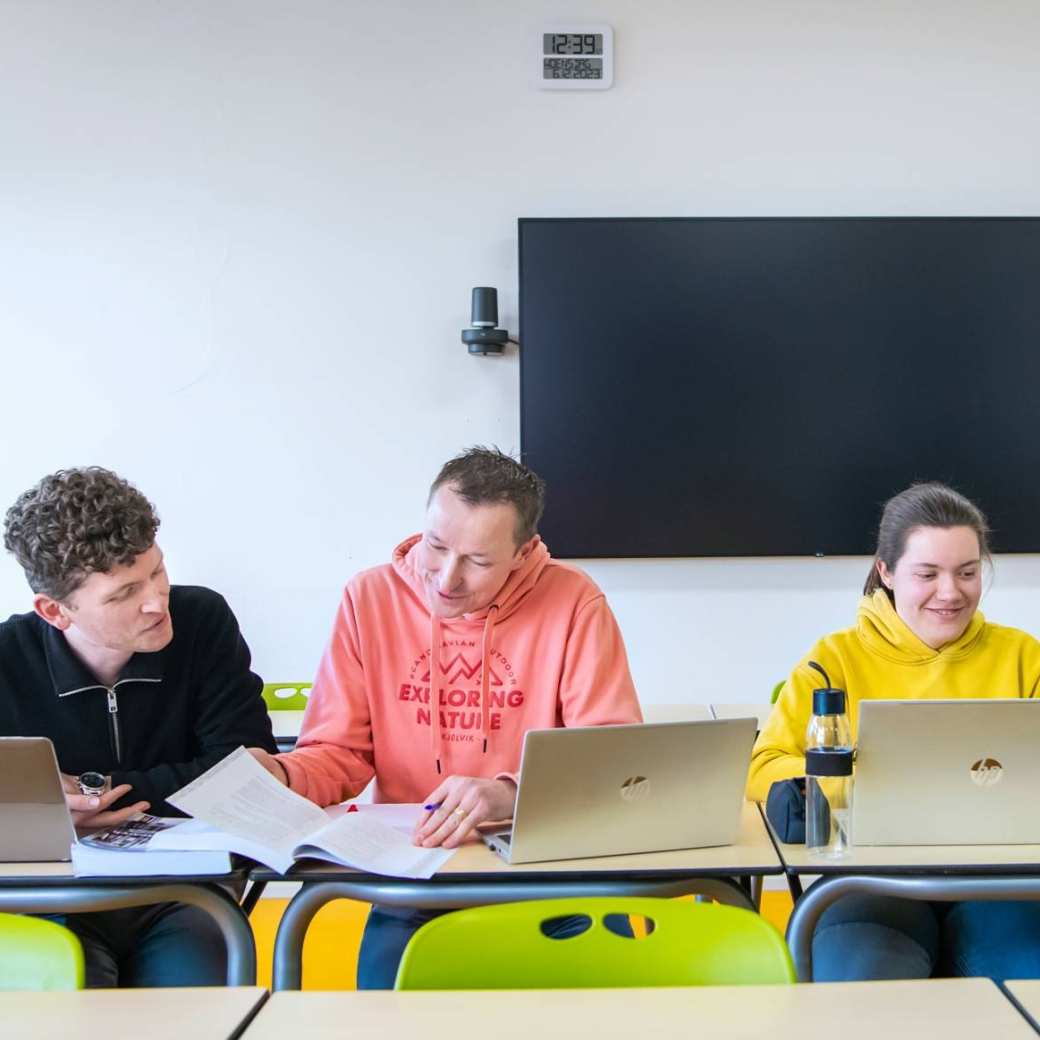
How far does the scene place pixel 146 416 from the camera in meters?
3.62

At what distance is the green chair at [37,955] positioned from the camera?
4.43ft

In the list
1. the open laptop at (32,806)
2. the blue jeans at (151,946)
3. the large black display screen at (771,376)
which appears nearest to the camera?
the open laptop at (32,806)

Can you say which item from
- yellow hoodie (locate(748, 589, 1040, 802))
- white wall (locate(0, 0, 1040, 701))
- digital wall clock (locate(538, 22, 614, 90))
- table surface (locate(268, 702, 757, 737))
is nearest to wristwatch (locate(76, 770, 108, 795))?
table surface (locate(268, 702, 757, 737))

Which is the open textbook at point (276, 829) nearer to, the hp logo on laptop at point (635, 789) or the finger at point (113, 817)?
the finger at point (113, 817)

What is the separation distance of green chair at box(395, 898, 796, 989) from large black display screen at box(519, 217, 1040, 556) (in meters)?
2.18

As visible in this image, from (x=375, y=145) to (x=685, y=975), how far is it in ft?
9.24

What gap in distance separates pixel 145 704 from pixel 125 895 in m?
0.49

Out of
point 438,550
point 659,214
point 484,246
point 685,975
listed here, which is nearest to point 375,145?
point 484,246

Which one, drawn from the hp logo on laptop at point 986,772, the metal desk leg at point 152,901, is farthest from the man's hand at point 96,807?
the hp logo on laptop at point 986,772

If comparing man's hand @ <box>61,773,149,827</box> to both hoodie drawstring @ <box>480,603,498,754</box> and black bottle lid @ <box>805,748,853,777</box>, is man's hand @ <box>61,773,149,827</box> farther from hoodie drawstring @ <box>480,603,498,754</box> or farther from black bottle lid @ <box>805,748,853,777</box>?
black bottle lid @ <box>805,748,853,777</box>

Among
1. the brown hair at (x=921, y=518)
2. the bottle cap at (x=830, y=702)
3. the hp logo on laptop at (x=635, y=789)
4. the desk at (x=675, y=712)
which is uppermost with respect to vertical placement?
the brown hair at (x=921, y=518)

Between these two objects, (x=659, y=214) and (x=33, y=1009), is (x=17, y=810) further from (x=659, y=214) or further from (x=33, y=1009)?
(x=659, y=214)

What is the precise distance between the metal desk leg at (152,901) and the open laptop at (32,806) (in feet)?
0.24

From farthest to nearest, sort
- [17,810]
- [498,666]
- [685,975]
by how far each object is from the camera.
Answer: [498,666], [17,810], [685,975]
